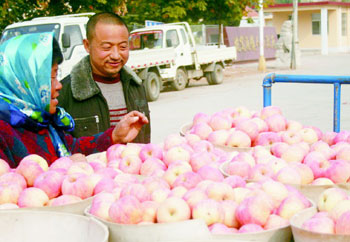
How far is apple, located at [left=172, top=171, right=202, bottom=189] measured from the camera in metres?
2.38

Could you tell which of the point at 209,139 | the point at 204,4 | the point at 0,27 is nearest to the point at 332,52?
the point at 204,4

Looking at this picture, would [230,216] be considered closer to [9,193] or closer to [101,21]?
[9,193]

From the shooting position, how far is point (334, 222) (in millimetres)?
1879

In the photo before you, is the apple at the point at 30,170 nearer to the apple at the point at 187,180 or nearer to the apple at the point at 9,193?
the apple at the point at 9,193

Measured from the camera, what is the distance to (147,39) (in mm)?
17953

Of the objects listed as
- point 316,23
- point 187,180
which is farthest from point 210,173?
point 316,23

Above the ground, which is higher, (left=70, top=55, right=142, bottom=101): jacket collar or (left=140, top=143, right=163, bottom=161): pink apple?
(left=70, top=55, right=142, bottom=101): jacket collar

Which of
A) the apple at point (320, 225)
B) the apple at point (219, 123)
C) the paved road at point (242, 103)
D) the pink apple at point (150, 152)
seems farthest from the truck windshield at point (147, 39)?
the apple at point (320, 225)

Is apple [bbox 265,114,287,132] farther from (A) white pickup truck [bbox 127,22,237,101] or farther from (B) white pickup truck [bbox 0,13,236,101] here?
(A) white pickup truck [bbox 127,22,237,101]

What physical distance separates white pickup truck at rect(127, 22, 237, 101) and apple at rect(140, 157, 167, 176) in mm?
11939

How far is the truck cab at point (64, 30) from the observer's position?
1344cm

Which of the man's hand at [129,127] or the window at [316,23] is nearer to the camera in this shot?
the man's hand at [129,127]

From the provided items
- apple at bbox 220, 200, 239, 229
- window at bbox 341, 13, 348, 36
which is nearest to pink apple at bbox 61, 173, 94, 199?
apple at bbox 220, 200, 239, 229

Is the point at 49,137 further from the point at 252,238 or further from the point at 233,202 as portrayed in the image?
the point at 252,238
